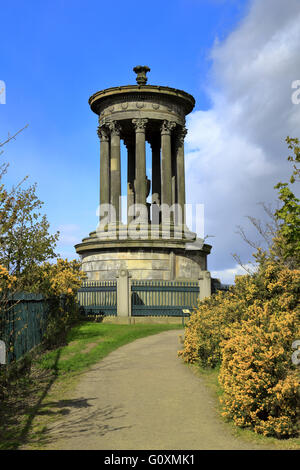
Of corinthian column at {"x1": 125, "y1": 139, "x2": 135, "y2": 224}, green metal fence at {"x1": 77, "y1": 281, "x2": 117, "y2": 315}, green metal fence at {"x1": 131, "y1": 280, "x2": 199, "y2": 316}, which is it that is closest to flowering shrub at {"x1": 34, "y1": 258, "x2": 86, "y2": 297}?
Answer: green metal fence at {"x1": 77, "y1": 281, "x2": 117, "y2": 315}

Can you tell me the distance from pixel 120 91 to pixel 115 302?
17.6 metres

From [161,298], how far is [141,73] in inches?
835

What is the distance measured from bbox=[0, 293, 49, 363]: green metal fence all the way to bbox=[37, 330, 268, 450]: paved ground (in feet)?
7.32

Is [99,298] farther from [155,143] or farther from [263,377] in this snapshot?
[155,143]

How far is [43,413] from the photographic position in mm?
9211

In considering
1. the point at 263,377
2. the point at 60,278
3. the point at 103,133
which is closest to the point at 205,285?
the point at 60,278

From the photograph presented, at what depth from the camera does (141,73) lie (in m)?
38.9

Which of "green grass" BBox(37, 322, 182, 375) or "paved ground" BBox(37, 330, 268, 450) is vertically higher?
"green grass" BBox(37, 322, 182, 375)

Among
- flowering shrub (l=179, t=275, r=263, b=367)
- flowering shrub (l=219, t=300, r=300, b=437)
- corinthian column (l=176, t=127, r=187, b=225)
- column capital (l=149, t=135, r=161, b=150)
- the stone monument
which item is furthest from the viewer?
column capital (l=149, t=135, r=161, b=150)

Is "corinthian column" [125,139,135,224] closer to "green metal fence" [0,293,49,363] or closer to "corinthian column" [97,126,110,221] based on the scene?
"corinthian column" [97,126,110,221]

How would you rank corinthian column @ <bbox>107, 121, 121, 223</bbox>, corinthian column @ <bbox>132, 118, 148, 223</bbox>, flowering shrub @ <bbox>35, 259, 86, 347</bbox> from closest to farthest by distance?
flowering shrub @ <bbox>35, 259, 86, 347</bbox>
corinthian column @ <bbox>132, 118, 148, 223</bbox>
corinthian column @ <bbox>107, 121, 121, 223</bbox>

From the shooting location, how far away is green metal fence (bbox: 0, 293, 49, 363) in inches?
476

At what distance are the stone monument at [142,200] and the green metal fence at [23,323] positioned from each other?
47.7ft
